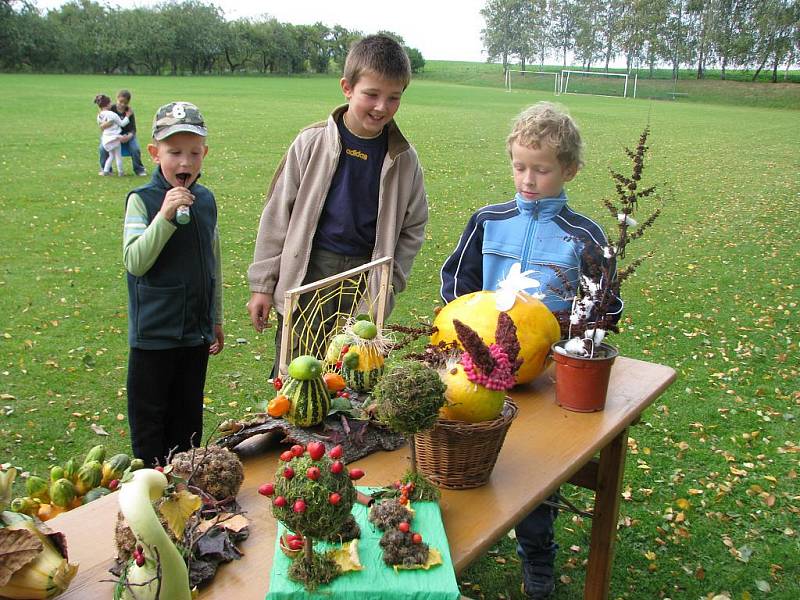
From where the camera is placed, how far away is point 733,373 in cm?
621

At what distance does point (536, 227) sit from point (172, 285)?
152 cm

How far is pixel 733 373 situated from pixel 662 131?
77.3ft

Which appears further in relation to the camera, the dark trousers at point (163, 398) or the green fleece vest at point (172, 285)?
the dark trousers at point (163, 398)

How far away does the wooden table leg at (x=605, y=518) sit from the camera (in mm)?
3006

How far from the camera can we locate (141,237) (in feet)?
9.21

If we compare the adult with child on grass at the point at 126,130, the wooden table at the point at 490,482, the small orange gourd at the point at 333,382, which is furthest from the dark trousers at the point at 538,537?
the adult with child on grass at the point at 126,130

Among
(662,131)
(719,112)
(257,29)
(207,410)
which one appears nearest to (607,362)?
(207,410)

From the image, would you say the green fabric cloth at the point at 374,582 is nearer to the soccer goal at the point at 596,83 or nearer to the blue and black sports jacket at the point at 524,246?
the blue and black sports jacket at the point at 524,246

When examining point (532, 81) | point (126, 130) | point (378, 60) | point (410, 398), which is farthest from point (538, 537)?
point (532, 81)

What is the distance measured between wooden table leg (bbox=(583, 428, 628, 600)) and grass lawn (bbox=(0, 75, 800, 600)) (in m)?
0.32

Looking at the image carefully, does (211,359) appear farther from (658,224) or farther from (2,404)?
(658,224)

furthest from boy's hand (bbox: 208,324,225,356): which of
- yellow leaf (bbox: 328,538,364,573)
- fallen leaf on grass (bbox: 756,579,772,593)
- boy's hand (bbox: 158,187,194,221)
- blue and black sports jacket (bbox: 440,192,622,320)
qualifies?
fallen leaf on grass (bbox: 756,579,772,593)

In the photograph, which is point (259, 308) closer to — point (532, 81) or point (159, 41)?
point (532, 81)

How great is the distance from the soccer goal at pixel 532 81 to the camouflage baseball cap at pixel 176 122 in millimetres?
57792
